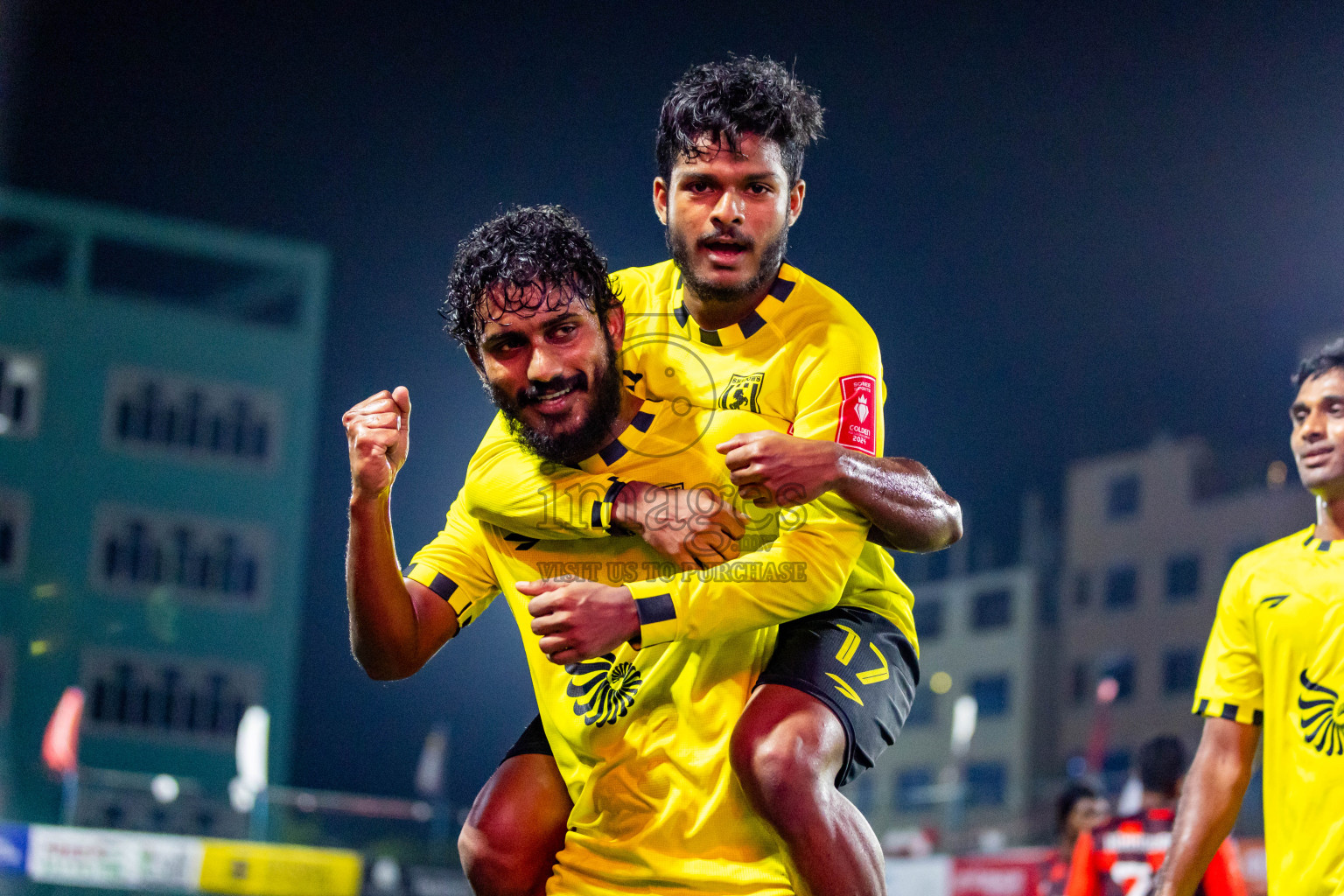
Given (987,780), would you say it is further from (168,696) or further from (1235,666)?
(1235,666)

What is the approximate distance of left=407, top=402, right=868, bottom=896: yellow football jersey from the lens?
243 cm

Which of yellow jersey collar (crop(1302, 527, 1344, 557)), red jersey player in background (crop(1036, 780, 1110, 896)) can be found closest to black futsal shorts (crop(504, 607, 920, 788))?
yellow jersey collar (crop(1302, 527, 1344, 557))

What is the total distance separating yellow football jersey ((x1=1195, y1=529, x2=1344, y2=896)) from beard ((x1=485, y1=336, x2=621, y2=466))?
5.89ft

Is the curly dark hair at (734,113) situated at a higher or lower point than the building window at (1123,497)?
lower

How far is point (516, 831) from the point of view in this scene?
2672 mm

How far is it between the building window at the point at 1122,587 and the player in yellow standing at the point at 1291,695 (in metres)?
38.8

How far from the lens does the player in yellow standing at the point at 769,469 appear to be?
236 centimetres

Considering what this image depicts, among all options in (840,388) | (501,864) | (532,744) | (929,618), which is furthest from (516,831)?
(929,618)

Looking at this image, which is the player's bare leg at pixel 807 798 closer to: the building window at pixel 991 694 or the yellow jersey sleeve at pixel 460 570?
the yellow jersey sleeve at pixel 460 570

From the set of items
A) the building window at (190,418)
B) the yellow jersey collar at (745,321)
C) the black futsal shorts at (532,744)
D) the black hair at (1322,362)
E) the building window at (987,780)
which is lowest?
the building window at (987,780)

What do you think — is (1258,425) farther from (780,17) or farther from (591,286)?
(591,286)

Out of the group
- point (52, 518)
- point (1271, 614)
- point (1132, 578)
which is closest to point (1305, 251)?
point (1132, 578)

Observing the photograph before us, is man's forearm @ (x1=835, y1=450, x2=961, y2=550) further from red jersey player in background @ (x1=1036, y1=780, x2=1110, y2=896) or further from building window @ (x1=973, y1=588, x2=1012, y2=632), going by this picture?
building window @ (x1=973, y1=588, x2=1012, y2=632)

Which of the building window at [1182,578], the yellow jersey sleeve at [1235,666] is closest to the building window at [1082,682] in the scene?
the building window at [1182,578]
